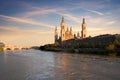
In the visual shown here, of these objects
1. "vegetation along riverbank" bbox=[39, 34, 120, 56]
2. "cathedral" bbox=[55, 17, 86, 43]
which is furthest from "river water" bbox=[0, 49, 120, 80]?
"cathedral" bbox=[55, 17, 86, 43]

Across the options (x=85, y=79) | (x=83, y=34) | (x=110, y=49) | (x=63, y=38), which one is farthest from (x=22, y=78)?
(x=63, y=38)

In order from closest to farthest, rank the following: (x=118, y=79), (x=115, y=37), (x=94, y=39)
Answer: (x=118, y=79) → (x=115, y=37) → (x=94, y=39)

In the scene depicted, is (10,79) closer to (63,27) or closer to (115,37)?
(115,37)

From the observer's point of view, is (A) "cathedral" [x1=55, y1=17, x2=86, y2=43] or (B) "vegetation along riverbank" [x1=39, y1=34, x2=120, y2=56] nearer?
(B) "vegetation along riverbank" [x1=39, y1=34, x2=120, y2=56]

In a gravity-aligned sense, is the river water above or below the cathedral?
below

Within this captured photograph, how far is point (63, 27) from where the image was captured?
6363 inches

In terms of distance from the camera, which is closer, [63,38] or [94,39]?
[94,39]

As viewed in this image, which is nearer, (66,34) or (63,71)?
(63,71)

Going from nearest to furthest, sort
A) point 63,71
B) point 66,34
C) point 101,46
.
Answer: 1. point 63,71
2. point 101,46
3. point 66,34

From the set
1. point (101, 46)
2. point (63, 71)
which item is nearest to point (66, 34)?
point (101, 46)

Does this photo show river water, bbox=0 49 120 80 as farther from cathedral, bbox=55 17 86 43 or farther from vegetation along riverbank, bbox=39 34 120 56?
cathedral, bbox=55 17 86 43

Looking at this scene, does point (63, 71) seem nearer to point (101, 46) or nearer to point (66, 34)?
point (101, 46)

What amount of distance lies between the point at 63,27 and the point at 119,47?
95.1 m

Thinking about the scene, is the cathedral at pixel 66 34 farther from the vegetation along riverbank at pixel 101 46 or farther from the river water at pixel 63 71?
the river water at pixel 63 71
